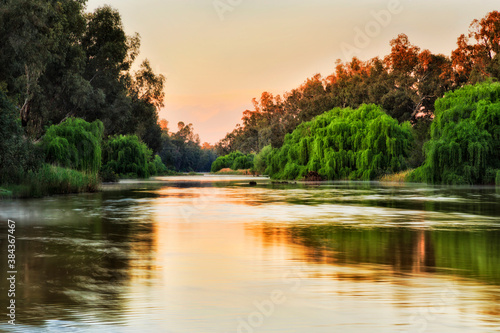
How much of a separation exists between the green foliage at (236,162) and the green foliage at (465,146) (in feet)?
231

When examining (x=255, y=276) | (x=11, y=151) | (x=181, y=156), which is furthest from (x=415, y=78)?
(x=181, y=156)

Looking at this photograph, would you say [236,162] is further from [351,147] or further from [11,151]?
[11,151]

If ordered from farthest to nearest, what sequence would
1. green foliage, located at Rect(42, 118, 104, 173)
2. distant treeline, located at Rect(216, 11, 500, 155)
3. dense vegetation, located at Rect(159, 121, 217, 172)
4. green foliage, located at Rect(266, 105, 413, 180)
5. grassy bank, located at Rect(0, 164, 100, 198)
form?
dense vegetation, located at Rect(159, 121, 217, 172)
distant treeline, located at Rect(216, 11, 500, 155)
green foliage, located at Rect(266, 105, 413, 180)
green foliage, located at Rect(42, 118, 104, 173)
grassy bank, located at Rect(0, 164, 100, 198)

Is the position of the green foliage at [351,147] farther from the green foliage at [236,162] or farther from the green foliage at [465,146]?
the green foliage at [236,162]

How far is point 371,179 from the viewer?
5256 centimetres

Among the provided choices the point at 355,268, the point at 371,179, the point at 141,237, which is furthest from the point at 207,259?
the point at 371,179

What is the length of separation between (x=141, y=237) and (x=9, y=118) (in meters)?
15.8

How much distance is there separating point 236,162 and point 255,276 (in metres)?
110

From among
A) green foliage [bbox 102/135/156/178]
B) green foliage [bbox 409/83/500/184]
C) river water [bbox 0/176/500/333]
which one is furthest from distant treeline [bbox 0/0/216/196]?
green foliage [bbox 409/83/500/184]

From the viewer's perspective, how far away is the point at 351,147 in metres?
56.3

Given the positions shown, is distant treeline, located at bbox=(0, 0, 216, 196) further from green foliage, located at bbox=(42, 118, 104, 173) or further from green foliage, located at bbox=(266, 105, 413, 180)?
green foliage, located at bbox=(266, 105, 413, 180)

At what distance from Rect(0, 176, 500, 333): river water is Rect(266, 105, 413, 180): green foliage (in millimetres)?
36807

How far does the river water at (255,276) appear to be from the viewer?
18.1 feet

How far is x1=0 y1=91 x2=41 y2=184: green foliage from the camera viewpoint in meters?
24.5
